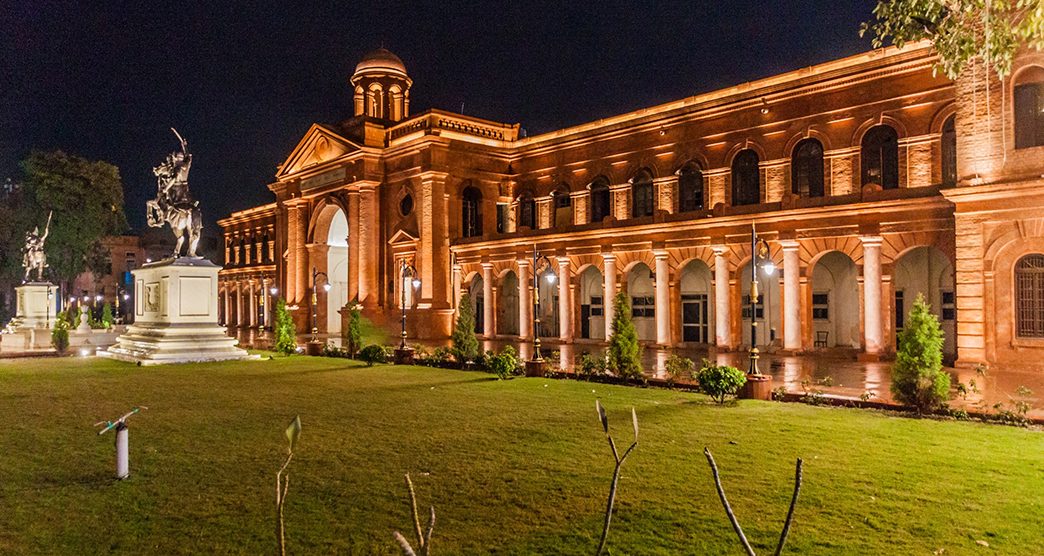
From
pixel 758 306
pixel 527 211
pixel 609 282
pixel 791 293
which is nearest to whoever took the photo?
pixel 791 293

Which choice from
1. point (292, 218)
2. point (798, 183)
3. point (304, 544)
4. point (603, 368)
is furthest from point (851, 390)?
point (292, 218)

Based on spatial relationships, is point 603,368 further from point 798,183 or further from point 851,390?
point 798,183

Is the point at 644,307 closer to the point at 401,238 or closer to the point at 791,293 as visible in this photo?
the point at 791,293

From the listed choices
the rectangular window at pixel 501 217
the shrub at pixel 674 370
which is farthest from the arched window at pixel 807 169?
the rectangular window at pixel 501 217

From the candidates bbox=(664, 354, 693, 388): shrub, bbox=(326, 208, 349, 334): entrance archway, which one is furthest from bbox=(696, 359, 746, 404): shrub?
bbox=(326, 208, 349, 334): entrance archway

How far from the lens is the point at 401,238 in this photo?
1594 inches

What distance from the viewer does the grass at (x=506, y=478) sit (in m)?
5.93

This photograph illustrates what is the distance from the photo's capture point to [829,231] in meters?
25.1

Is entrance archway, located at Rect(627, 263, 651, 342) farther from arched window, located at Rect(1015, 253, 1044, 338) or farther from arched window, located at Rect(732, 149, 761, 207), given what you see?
arched window, located at Rect(1015, 253, 1044, 338)

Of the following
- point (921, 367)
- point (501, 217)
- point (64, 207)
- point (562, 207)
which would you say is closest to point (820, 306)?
point (562, 207)

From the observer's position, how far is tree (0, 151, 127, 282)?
4344cm

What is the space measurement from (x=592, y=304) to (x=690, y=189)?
739 cm

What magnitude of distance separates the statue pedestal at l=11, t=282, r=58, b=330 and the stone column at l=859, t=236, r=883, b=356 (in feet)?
110

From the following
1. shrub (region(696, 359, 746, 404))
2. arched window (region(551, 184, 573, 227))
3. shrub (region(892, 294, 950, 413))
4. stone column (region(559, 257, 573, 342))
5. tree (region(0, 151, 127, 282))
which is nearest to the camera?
shrub (region(892, 294, 950, 413))
